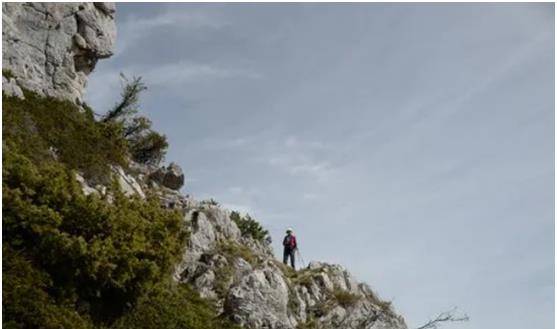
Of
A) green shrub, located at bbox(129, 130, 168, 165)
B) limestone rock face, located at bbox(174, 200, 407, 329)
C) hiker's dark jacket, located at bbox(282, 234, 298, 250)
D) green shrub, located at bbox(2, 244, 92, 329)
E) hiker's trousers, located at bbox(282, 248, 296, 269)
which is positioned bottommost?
green shrub, located at bbox(2, 244, 92, 329)

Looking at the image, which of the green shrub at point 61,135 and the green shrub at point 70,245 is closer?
the green shrub at point 70,245

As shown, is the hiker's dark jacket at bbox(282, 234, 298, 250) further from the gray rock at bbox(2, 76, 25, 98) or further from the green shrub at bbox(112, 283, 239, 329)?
the gray rock at bbox(2, 76, 25, 98)

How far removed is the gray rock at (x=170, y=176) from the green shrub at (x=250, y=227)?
281cm

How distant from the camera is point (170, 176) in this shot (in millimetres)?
30078

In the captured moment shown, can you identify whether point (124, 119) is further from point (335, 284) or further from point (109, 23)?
point (335, 284)

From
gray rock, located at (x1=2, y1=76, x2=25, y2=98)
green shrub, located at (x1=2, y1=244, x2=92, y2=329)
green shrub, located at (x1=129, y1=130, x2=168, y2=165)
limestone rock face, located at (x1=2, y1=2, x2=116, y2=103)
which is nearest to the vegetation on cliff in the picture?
green shrub, located at (x1=2, y1=244, x2=92, y2=329)

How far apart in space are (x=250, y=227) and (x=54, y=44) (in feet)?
36.8

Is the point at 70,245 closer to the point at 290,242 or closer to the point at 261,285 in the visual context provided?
the point at 261,285

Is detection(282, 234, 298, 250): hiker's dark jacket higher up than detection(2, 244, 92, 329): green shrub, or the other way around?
detection(282, 234, 298, 250): hiker's dark jacket

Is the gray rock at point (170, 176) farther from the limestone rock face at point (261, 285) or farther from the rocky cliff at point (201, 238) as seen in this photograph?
the limestone rock face at point (261, 285)

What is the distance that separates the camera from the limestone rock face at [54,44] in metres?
24.0

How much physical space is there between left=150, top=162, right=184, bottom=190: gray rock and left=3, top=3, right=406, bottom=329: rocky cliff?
4 centimetres

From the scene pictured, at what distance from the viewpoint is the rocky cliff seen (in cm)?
2139

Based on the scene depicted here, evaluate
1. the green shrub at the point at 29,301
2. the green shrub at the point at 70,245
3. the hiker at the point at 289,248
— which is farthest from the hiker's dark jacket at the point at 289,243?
the green shrub at the point at 29,301
